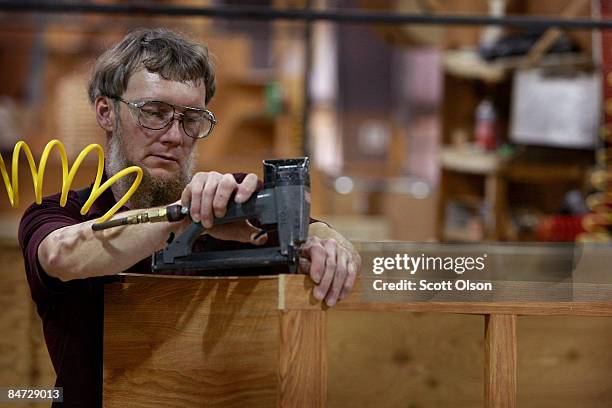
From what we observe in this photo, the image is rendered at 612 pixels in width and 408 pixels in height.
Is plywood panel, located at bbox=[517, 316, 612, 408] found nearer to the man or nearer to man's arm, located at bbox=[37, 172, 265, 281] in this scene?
the man

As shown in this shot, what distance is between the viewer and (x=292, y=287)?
36.0 inches

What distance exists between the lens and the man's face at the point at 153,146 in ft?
3.10

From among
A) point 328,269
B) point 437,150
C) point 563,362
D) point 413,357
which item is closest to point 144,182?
point 328,269

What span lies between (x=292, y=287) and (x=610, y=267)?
0.41m

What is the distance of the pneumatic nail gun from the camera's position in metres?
0.85

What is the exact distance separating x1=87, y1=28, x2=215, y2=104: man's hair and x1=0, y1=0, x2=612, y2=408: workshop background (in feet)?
0.64

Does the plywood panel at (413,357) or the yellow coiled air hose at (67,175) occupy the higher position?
the yellow coiled air hose at (67,175)

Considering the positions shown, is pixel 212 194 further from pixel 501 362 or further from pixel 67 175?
pixel 501 362

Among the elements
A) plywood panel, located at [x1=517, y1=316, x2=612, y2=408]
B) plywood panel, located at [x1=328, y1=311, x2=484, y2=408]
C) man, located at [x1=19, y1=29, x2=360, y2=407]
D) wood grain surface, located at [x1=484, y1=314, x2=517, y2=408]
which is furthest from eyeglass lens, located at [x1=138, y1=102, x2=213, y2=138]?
plywood panel, located at [x1=517, y1=316, x2=612, y2=408]

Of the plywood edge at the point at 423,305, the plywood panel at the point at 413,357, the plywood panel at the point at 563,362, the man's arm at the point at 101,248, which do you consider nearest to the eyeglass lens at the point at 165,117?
the man's arm at the point at 101,248

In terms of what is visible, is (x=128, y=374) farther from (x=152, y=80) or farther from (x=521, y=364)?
(x=521, y=364)

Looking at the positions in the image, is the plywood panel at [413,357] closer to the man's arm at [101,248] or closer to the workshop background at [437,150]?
the workshop background at [437,150]

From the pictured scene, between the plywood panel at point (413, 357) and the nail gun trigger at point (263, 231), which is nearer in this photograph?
the nail gun trigger at point (263, 231)

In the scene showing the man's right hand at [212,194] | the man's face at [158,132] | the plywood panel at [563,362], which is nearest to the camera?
the man's right hand at [212,194]
